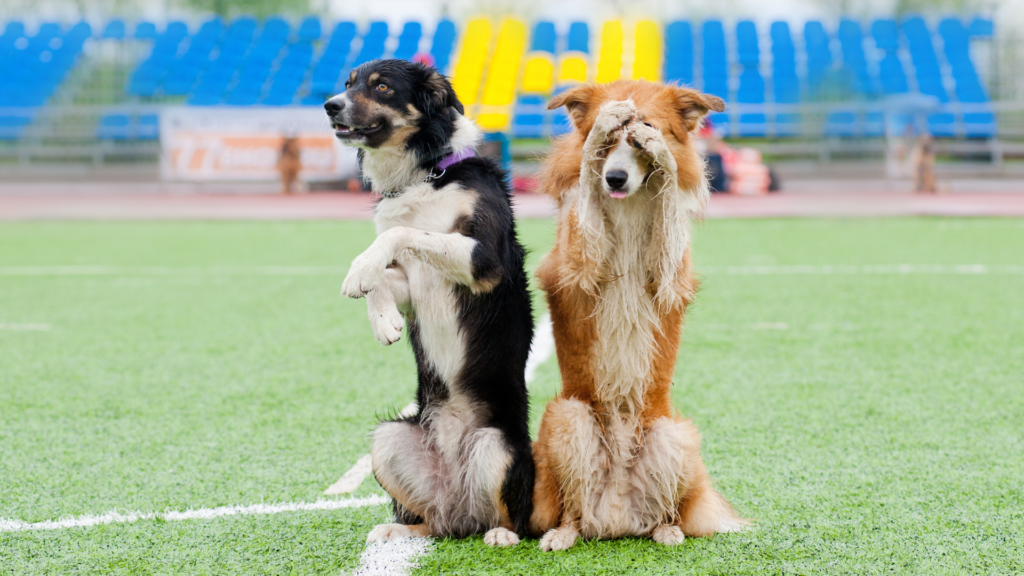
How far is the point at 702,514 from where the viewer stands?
105 inches

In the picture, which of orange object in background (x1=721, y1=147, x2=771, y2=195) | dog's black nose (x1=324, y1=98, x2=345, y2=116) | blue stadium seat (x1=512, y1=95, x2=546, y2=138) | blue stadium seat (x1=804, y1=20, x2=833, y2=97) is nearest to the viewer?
dog's black nose (x1=324, y1=98, x2=345, y2=116)

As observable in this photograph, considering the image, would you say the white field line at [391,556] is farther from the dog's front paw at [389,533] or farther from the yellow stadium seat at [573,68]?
the yellow stadium seat at [573,68]

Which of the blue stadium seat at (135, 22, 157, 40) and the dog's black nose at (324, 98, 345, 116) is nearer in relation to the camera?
the dog's black nose at (324, 98, 345, 116)

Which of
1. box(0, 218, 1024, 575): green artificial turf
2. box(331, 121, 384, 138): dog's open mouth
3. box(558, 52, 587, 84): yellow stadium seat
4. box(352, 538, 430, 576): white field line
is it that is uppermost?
box(558, 52, 587, 84): yellow stadium seat

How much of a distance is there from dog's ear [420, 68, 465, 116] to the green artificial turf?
38.6 inches

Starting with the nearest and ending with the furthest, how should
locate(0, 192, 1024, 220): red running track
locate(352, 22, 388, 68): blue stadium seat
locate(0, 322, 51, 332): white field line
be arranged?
locate(0, 322, 51, 332): white field line < locate(0, 192, 1024, 220): red running track < locate(352, 22, 388, 68): blue stadium seat

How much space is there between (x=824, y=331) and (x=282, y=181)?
15249 mm

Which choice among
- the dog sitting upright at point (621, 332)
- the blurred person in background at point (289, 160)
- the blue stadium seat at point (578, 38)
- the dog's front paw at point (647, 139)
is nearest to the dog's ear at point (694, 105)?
the dog sitting upright at point (621, 332)

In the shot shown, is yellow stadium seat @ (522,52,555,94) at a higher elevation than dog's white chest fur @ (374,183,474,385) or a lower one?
higher

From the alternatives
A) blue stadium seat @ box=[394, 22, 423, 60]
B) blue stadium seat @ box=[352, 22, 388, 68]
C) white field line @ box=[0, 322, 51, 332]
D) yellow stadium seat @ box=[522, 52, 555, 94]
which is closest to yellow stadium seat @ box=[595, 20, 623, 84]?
yellow stadium seat @ box=[522, 52, 555, 94]

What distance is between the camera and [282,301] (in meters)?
7.19

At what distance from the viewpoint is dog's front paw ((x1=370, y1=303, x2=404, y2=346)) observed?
2.43 m

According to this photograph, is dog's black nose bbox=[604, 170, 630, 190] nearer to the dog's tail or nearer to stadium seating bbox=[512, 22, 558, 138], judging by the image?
the dog's tail

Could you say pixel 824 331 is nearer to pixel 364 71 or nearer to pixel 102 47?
pixel 364 71
